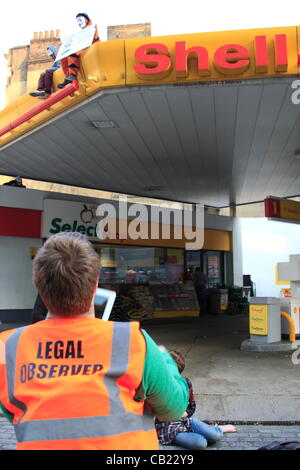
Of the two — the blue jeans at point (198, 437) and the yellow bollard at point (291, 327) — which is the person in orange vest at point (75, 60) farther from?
the yellow bollard at point (291, 327)

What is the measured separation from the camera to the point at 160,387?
1.36 m

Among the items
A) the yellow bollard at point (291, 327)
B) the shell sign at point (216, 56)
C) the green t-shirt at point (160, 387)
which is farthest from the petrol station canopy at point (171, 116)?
the green t-shirt at point (160, 387)

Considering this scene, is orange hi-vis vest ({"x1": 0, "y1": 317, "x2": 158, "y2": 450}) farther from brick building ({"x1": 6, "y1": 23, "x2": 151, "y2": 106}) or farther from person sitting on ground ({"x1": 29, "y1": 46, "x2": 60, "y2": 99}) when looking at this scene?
brick building ({"x1": 6, "y1": 23, "x2": 151, "y2": 106})

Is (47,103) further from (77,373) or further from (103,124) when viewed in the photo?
(77,373)

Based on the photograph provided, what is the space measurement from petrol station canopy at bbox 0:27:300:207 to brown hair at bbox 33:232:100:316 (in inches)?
196

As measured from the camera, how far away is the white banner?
627 centimetres

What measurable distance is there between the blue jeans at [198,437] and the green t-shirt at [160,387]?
247 cm

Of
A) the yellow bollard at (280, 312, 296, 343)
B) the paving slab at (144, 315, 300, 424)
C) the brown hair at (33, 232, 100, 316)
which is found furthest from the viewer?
the yellow bollard at (280, 312, 296, 343)

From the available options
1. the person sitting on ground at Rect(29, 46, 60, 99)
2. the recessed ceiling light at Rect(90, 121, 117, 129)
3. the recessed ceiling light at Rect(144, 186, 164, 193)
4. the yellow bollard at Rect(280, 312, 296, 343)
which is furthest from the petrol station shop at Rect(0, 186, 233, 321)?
the yellow bollard at Rect(280, 312, 296, 343)

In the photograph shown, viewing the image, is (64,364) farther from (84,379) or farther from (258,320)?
(258,320)

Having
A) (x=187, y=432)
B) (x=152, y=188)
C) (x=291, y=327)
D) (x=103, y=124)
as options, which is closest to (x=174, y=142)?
(x=103, y=124)

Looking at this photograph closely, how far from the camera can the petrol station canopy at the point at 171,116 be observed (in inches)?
226

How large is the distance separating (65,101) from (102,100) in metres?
0.71
